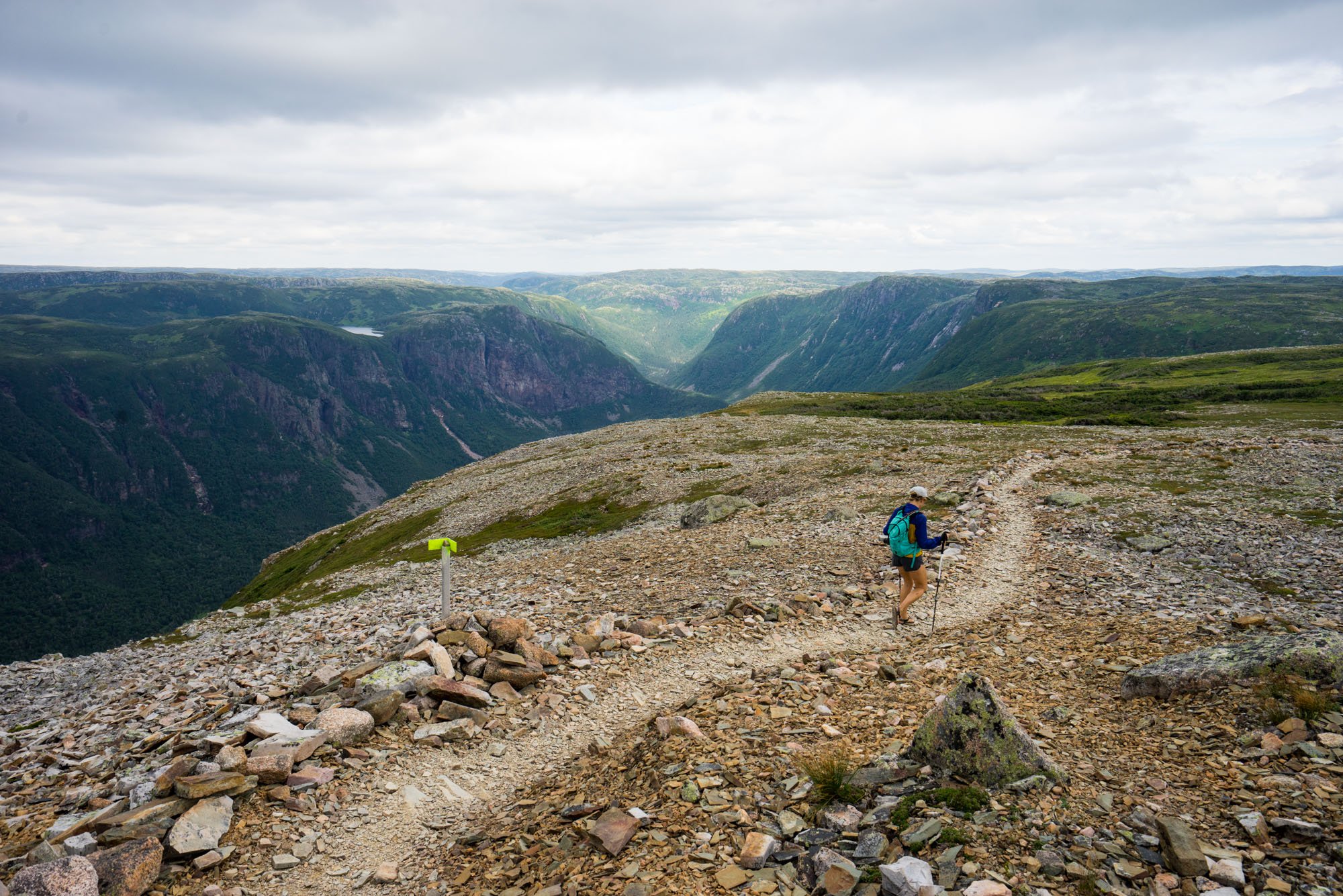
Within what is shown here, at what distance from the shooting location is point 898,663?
16.8 meters

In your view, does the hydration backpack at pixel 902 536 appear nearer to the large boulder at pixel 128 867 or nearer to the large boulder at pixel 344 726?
the large boulder at pixel 344 726

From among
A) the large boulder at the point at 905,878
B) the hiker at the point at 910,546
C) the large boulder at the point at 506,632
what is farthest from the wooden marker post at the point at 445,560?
the large boulder at the point at 905,878

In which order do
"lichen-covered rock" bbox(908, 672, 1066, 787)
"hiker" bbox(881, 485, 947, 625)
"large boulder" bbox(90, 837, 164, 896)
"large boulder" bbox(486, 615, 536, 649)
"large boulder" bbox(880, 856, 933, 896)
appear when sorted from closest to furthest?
"large boulder" bbox(880, 856, 933, 896) < "large boulder" bbox(90, 837, 164, 896) < "lichen-covered rock" bbox(908, 672, 1066, 787) < "large boulder" bbox(486, 615, 536, 649) < "hiker" bbox(881, 485, 947, 625)

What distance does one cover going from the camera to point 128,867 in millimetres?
9820

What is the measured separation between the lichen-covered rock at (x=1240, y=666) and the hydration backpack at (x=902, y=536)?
→ 23.2 ft

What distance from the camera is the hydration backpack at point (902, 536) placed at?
20.2 m

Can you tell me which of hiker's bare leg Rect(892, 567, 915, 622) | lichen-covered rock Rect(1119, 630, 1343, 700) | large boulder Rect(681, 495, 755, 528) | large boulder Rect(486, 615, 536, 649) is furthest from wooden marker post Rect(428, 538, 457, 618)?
large boulder Rect(681, 495, 755, 528)

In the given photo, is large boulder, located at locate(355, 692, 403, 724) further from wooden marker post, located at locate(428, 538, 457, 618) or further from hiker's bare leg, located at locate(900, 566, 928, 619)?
hiker's bare leg, located at locate(900, 566, 928, 619)

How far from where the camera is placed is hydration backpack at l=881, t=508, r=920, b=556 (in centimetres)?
2019

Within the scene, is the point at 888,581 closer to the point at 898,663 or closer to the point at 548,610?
the point at 898,663

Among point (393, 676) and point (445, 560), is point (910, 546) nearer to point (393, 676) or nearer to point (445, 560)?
point (445, 560)

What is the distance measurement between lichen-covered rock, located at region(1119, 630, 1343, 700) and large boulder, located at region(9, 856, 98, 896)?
1811 cm

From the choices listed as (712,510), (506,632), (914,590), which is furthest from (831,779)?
(712,510)

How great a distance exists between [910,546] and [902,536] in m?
0.35
